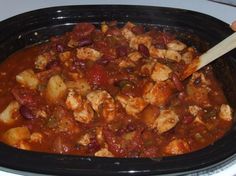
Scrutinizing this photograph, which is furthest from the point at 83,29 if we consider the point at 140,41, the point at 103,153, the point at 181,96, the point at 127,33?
the point at 103,153

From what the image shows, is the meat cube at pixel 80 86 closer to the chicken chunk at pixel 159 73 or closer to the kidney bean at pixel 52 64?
the kidney bean at pixel 52 64

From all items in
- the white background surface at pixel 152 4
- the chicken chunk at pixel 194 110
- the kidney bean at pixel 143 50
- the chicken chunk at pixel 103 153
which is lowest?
the chicken chunk at pixel 194 110

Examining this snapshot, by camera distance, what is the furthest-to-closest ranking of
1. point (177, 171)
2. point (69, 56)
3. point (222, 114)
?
point (69, 56) < point (222, 114) < point (177, 171)

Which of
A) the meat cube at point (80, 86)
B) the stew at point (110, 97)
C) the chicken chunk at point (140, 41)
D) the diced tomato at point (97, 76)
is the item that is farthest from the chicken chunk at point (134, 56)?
the meat cube at point (80, 86)

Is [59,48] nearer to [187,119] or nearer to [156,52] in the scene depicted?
[156,52]

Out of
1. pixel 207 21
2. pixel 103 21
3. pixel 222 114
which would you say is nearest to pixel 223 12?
pixel 207 21

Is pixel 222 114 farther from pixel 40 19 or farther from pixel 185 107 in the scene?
pixel 40 19

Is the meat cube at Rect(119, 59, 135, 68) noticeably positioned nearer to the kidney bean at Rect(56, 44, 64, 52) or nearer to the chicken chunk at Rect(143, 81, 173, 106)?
the chicken chunk at Rect(143, 81, 173, 106)
